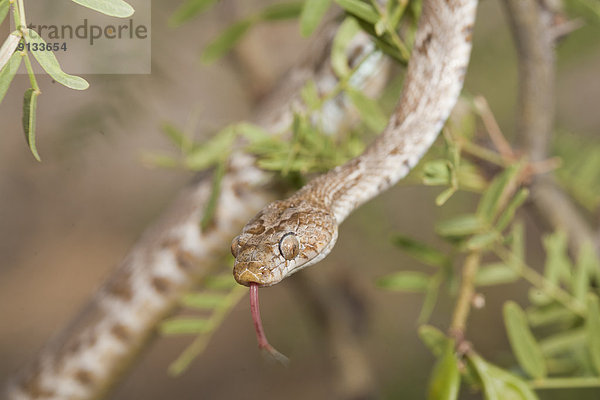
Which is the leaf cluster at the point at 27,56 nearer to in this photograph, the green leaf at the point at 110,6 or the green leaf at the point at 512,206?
the green leaf at the point at 110,6

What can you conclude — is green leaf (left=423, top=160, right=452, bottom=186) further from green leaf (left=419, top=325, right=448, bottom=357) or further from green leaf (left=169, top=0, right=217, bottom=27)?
green leaf (left=169, top=0, right=217, bottom=27)

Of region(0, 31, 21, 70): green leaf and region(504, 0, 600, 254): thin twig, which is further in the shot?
region(504, 0, 600, 254): thin twig

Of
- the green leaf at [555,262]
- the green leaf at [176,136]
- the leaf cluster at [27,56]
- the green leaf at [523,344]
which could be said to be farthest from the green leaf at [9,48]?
the green leaf at [555,262]

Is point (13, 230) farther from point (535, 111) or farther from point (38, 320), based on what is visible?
point (535, 111)

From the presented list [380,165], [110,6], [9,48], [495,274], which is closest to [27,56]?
[9,48]

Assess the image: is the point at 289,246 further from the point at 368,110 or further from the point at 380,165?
the point at 368,110

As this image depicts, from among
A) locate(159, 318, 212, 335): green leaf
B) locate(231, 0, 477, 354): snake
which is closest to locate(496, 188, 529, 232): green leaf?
locate(231, 0, 477, 354): snake
